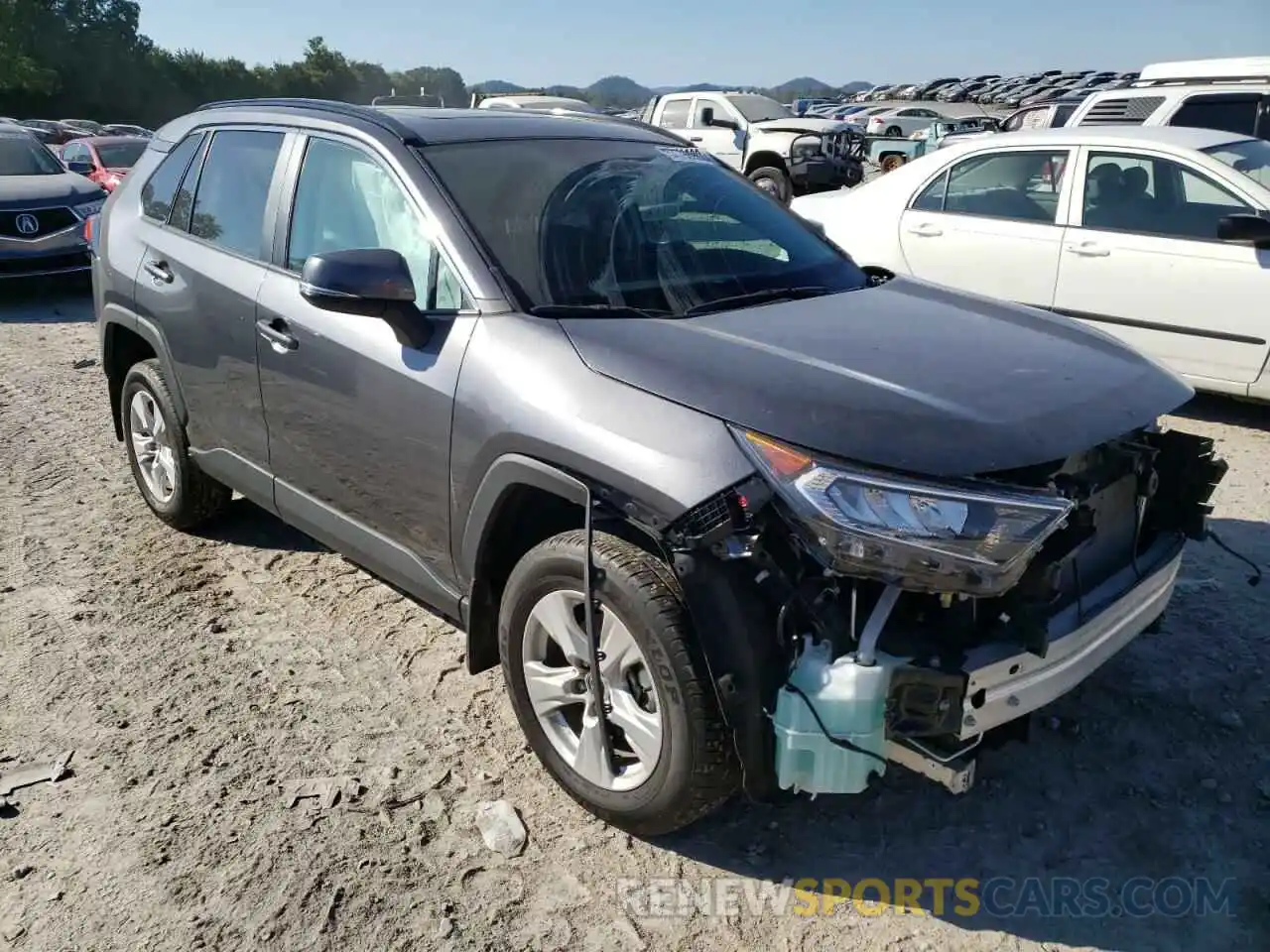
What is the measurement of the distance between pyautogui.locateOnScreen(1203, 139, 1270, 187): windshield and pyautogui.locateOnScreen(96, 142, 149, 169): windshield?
1399 cm

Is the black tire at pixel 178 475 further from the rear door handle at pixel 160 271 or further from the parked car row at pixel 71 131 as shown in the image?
the parked car row at pixel 71 131

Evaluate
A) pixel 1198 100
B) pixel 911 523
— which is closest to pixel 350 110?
pixel 911 523

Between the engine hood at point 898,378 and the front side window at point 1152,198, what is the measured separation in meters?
3.43

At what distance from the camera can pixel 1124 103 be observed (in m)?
9.07

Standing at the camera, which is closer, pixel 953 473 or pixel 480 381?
pixel 953 473

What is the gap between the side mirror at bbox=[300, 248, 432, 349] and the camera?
9.25ft

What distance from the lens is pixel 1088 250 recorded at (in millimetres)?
6168

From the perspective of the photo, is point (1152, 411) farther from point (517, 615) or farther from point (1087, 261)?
point (1087, 261)

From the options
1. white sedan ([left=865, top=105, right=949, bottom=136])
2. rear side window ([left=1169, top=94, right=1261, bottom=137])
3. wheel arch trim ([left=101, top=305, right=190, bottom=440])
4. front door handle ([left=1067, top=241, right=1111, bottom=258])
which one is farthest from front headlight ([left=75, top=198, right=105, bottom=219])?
white sedan ([left=865, top=105, right=949, bottom=136])

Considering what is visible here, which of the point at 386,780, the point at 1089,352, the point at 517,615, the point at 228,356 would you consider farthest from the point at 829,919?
the point at 228,356

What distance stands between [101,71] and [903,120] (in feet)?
139

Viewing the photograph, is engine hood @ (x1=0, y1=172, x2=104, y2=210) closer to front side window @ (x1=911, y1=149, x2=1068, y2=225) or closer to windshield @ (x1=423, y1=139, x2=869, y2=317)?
front side window @ (x1=911, y1=149, x2=1068, y2=225)

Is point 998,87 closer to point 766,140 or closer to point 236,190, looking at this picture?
point 766,140

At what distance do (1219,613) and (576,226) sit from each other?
9.02 feet
